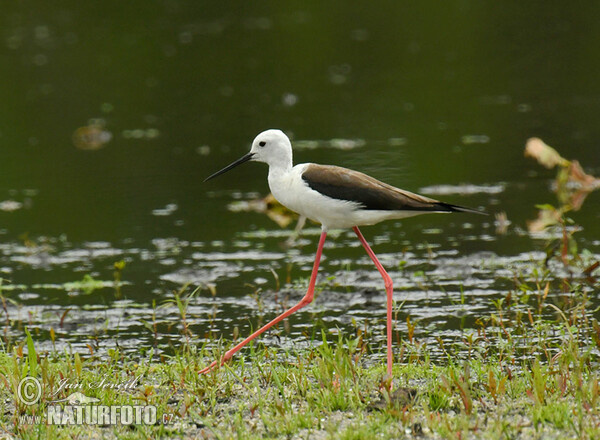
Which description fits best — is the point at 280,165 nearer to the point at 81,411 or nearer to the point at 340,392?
the point at 340,392

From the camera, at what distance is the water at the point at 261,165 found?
7574 millimetres

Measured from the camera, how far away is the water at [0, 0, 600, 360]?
7574 millimetres

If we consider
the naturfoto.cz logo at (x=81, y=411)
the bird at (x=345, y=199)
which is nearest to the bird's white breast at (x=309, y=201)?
the bird at (x=345, y=199)

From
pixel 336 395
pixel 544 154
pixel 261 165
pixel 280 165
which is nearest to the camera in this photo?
pixel 336 395

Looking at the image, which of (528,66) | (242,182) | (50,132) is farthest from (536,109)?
(50,132)

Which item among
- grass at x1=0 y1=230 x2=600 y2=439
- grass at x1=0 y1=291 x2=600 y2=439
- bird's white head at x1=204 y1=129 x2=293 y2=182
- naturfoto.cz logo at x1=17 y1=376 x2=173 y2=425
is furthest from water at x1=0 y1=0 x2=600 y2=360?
naturfoto.cz logo at x1=17 y1=376 x2=173 y2=425

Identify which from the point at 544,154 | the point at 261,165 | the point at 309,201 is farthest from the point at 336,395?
the point at 261,165

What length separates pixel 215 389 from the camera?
203 inches

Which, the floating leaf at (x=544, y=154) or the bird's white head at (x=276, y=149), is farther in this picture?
the floating leaf at (x=544, y=154)

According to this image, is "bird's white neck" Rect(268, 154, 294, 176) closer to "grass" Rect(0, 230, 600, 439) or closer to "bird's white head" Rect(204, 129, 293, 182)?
"bird's white head" Rect(204, 129, 293, 182)

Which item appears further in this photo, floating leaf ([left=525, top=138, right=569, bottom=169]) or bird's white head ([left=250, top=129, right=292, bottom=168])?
floating leaf ([left=525, top=138, right=569, bottom=169])

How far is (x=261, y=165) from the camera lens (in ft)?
41.0

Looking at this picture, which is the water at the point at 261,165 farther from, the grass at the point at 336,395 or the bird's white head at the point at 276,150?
the bird's white head at the point at 276,150

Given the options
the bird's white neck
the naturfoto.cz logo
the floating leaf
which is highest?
the floating leaf
